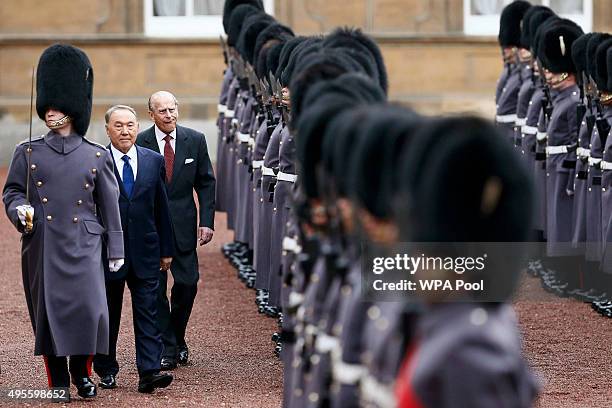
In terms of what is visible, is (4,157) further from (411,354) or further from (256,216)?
(411,354)

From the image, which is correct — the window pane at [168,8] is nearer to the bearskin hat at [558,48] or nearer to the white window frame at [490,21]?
the white window frame at [490,21]

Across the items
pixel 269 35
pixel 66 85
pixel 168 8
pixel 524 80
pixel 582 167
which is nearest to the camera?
pixel 66 85

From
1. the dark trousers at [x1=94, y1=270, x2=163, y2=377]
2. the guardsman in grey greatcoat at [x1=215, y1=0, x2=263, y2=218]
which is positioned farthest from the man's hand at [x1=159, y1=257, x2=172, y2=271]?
the guardsman in grey greatcoat at [x1=215, y1=0, x2=263, y2=218]

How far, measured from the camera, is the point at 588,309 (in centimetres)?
1024

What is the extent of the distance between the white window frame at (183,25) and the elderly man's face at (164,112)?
1073cm

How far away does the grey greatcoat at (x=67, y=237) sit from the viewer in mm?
7469

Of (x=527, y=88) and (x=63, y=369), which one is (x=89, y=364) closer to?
(x=63, y=369)

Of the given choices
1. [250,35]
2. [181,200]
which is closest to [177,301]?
[181,200]

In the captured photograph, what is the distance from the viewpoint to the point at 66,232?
751 centimetres

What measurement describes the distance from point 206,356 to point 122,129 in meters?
1.48

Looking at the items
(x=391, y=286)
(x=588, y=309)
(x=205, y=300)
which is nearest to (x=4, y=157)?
(x=205, y=300)

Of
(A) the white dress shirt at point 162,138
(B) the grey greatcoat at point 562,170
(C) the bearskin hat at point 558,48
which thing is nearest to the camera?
(A) the white dress shirt at point 162,138

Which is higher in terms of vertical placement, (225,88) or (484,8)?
(484,8)

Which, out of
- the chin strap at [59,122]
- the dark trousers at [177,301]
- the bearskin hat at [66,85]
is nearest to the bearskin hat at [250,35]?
the dark trousers at [177,301]
